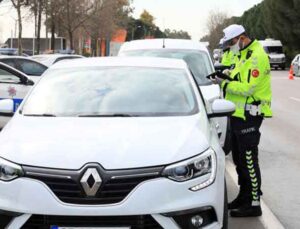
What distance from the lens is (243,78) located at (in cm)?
543

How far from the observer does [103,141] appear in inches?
150

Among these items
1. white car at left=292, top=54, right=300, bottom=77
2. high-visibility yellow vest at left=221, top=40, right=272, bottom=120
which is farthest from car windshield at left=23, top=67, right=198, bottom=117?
white car at left=292, top=54, right=300, bottom=77

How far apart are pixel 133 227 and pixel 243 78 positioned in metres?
2.40

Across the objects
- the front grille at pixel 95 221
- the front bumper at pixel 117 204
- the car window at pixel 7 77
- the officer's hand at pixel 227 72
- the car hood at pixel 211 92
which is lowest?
the front grille at pixel 95 221

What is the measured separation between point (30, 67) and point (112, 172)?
11223 millimetres

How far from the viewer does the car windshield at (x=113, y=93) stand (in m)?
4.59

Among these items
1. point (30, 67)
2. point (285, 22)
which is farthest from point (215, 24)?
point (30, 67)

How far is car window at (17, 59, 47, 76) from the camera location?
14008 millimetres

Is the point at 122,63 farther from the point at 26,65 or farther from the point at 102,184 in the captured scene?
the point at 26,65

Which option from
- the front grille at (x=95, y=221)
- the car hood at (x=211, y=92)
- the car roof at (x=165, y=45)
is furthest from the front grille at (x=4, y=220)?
the car roof at (x=165, y=45)

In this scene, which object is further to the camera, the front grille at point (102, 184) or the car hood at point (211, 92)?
the car hood at point (211, 92)

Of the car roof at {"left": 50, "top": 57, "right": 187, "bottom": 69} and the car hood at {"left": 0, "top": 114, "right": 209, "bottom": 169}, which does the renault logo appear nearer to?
the car hood at {"left": 0, "top": 114, "right": 209, "bottom": 169}

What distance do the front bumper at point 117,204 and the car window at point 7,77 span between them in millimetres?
6885

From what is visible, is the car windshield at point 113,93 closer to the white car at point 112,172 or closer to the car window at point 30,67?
the white car at point 112,172
